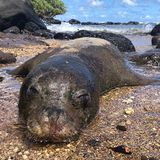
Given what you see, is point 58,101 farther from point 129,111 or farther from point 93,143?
point 129,111

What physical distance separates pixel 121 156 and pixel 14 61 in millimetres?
6740

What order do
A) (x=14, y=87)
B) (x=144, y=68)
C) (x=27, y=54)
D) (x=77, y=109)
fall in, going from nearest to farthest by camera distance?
(x=77, y=109) → (x=14, y=87) → (x=144, y=68) → (x=27, y=54)

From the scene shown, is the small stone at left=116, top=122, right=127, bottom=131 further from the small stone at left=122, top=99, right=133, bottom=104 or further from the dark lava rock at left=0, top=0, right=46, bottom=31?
the dark lava rock at left=0, top=0, right=46, bottom=31

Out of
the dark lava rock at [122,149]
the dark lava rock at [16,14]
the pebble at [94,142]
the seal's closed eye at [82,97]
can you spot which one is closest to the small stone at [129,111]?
the seal's closed eye at [82,97]

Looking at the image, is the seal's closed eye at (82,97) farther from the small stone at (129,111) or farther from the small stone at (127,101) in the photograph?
the small stone at (127,101)

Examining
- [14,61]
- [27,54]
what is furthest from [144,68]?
[27,54]

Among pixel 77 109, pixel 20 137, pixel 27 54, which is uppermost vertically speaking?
pixel 77 109

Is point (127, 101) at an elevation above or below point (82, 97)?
below

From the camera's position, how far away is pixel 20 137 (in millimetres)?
4484

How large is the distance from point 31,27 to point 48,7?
3941 centimetres

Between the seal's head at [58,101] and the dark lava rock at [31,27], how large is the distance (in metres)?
21.1

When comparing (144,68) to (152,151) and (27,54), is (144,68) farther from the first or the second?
(152,151)

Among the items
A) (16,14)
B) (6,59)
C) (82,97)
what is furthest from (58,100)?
(16,14)

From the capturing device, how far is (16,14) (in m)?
26.2
